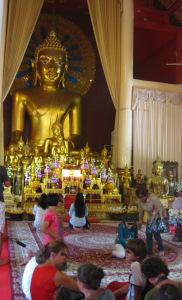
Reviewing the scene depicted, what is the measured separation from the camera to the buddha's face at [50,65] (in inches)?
465

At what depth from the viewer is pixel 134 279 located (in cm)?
264

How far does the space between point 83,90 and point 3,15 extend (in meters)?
3.68

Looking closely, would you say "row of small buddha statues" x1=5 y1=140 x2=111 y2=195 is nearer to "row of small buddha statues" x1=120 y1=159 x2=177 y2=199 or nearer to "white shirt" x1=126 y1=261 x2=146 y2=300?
"row of small buddha statues" x1=120 y1=159 x2=177 y2=199

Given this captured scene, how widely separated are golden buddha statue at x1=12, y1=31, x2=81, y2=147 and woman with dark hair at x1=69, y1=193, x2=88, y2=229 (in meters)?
4.95

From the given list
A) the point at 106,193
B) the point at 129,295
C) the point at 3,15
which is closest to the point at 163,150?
the point at 106,193

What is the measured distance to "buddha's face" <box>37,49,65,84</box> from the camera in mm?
11812

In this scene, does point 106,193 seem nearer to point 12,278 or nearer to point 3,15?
point 3,15

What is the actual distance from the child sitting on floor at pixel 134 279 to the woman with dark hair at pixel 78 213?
354cm

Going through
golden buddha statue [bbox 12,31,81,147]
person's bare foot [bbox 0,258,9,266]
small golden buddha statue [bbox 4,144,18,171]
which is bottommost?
person's bare foot [bbox 0,258,9,266]

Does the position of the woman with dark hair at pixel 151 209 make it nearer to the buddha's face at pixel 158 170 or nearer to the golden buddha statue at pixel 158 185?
the golden buddha statue at pixel 158 185

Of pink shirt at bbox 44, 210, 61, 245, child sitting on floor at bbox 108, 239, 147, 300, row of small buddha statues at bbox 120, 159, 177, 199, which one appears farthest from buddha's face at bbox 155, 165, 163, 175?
child sitting on floor at bbox 108, 239, 147, 300

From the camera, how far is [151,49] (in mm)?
13016

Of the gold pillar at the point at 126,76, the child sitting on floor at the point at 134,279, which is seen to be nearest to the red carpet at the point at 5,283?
the child sitting on floor at the point at 134,279

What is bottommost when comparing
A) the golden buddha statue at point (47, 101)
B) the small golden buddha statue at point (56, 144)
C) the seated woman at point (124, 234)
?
the seated woman at point (124, 234)
